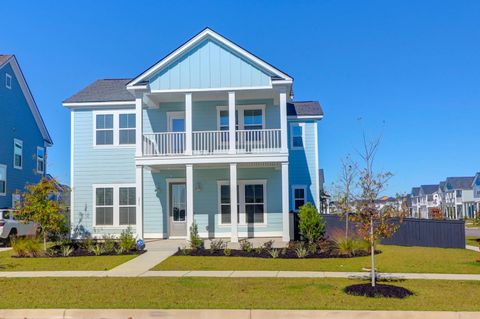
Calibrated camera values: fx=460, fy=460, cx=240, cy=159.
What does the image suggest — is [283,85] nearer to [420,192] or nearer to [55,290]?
[55,290]

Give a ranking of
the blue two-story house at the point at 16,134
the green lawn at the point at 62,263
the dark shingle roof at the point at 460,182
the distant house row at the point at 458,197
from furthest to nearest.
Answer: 1. the dark shingle roof at the point at 460,182
2. the distant house row at the point at 458,197
3. the blue two-story house at the point at 16,134
4. the green lawn at the point at 62,263

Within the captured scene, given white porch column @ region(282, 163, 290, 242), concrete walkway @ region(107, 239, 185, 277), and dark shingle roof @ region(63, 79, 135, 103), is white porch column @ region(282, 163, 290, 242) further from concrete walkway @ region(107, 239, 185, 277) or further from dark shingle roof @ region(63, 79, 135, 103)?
dark shingle roof @ region(63, 79, 135, 103)

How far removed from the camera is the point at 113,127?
67.3 feet

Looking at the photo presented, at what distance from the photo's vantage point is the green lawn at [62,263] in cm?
1234

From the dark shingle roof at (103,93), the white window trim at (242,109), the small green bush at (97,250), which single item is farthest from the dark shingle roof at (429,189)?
the small green bush at (97,250)

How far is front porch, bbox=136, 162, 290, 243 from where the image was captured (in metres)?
19.7

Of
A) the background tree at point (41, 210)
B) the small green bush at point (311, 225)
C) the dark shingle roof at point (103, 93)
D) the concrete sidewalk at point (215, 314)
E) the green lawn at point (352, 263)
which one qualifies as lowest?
the green lawn at point (352, 263)

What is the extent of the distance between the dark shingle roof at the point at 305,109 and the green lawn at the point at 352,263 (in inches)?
359

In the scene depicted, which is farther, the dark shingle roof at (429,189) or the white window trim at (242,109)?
the dark shingle roof at (429,189)

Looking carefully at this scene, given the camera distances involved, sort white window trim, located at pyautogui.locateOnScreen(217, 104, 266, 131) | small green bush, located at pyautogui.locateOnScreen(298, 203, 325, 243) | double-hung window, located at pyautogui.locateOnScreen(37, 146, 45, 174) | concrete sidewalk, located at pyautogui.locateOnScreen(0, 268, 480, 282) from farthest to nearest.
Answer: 1. double-hung window, located at pyautogui.locateOnScreen(37, 146, 45, 174)
2. white window trim, located at pyautogui.locateOnScreen(217, 104, 266, 131)
3. small green bush, located at pyautogui.locateOnScreen(298, 203, 325, 243)
4. concrete sidewalk, located at pyautogui.locateOnScreen(0, 268, 480, 282)

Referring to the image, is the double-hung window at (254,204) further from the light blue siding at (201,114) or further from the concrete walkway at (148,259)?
the concrete walkway at (148,259)

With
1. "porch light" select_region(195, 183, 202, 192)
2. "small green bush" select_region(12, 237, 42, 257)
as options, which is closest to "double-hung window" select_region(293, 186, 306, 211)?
"porch light" select_region(195, 183, 202, 192)

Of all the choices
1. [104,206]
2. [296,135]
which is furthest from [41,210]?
[296,135]

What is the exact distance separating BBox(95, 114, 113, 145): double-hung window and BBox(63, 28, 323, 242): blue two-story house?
0.04m
